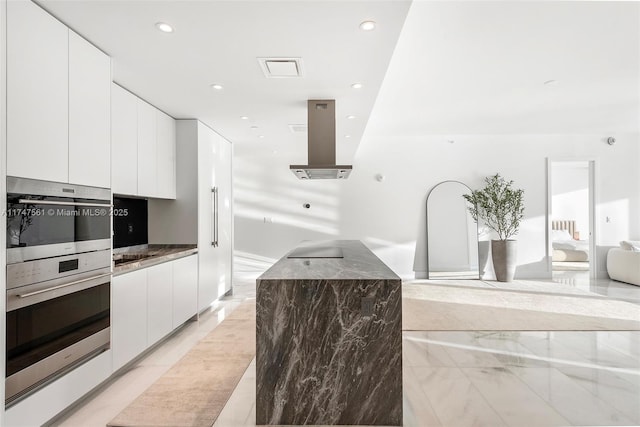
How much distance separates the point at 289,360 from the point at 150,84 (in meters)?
2.60

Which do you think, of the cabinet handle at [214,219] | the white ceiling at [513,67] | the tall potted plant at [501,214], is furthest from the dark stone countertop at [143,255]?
the tall potted plant at [501,214]

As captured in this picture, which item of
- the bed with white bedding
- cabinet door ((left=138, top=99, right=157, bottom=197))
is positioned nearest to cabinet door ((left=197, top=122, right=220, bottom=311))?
cabinet door ((left=138, top=99, right=157, bottom=197))

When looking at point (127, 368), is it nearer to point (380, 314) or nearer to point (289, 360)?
point (289, 360)

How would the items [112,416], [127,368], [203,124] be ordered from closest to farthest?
[112,416], [127,368], [203,124]

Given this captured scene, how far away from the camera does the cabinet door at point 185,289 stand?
348 cm

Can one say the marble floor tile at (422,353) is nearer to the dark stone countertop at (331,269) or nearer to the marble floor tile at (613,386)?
the marble floor tile at (613,386)

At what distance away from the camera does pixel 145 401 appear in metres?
2.23

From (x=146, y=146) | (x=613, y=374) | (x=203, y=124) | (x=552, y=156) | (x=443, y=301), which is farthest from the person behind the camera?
(x=552, y=156)

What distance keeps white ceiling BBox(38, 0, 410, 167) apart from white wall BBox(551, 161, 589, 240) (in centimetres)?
827

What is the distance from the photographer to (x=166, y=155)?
3.87 meters

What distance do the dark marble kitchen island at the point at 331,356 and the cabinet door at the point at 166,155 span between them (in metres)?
2.49

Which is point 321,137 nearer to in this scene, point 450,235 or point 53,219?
point 53,219

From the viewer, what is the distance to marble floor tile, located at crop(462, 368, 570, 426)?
2.01m

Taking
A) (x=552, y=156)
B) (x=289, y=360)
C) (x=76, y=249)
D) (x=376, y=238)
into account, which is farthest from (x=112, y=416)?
(x=552, y=156)
